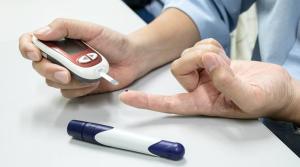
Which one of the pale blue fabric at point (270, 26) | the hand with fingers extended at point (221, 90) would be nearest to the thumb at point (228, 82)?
the hand with fingers extended at point (221, 90)

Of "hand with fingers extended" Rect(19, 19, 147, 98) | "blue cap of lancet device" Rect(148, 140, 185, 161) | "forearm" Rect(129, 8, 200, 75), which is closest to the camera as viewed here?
"blue cap of lancet device" Rect(148, 140, 185, 161)

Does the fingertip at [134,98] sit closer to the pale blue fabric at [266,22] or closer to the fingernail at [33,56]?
the fingernail at [33,56]

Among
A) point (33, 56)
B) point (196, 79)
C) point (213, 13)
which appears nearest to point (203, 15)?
point (213, 13)

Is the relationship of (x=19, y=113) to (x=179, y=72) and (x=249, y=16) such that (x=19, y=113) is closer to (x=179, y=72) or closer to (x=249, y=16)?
(x=179, y=72)

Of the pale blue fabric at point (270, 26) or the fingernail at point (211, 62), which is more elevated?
the fingernail at point (211, 62)

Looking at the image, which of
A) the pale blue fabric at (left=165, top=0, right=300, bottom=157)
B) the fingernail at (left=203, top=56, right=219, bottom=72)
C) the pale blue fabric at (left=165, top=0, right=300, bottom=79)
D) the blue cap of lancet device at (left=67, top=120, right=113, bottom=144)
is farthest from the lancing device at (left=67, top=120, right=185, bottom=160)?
the pale blue fabric at (left=165, top=0, right=300, bottom=79)

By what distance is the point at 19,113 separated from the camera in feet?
1.87

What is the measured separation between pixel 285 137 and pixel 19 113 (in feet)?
1.29

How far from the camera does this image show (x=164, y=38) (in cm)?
75

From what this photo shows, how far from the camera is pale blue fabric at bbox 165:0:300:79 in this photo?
72 cm

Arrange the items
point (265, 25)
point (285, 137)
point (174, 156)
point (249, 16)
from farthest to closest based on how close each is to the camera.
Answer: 1. point (249, 16)
2. point (265, 25)
3. point (285, 137)
4. point (174, 156)

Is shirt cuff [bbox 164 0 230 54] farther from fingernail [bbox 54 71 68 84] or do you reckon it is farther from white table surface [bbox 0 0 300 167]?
fingernail [bbox 54 71 68 84]

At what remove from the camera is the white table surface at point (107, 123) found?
483 millimetres

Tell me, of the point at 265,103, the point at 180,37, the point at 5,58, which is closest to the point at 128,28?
the point at 180,37
